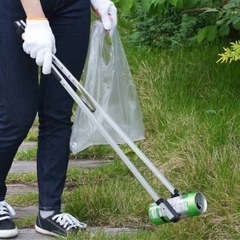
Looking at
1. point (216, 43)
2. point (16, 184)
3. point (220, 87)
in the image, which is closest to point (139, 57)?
point (216, 43)

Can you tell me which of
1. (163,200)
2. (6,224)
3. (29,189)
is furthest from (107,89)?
(163,200)

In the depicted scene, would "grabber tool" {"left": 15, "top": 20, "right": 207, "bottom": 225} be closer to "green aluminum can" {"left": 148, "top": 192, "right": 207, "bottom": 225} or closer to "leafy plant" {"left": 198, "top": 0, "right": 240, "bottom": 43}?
"green aluminum can" {"left": 148, "top": 192, "right": 207, "bottom": 225}

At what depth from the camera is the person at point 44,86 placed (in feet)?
12.1

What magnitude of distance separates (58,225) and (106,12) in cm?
107

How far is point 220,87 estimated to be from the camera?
6.01m

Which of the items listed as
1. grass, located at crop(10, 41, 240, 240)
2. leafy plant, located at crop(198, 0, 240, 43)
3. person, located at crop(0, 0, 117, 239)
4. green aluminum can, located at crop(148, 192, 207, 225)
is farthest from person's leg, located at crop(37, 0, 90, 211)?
leafy plant, located at crop(198, 0, 240, 43)

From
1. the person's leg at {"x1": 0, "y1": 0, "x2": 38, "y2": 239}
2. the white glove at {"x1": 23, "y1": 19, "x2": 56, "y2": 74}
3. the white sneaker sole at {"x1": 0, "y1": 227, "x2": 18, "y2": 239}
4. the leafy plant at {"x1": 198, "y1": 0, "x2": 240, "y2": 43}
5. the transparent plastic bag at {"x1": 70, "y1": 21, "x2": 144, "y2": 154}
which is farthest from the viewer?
the leafy plant at {"x1": 198, "y1": 0, "x2": 240, "y2": 43}

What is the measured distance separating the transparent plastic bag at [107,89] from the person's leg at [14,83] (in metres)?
0.54

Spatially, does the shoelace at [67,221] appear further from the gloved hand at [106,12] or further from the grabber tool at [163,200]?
the gloved hand at [106,12]

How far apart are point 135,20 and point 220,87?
82.0 inches

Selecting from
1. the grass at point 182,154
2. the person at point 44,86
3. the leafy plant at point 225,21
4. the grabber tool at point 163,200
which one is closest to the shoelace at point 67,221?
the person at point 44,86

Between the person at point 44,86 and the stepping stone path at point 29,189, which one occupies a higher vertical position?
the person at point 44,86

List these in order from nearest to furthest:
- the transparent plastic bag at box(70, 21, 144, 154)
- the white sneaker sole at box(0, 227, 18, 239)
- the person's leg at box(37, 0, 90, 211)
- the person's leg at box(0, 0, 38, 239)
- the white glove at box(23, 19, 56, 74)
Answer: the white glove at box(23, 19, 56, 74) < the person's leg at box(0, 0, 38, 239) < the person's leg at box(37, 0, 90, 211) < the white sneaker sole at box(0, 227, 18, 239) < the transparent plastic bag at box(70, 21, 144, 154)

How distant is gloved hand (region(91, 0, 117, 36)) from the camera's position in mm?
4117
